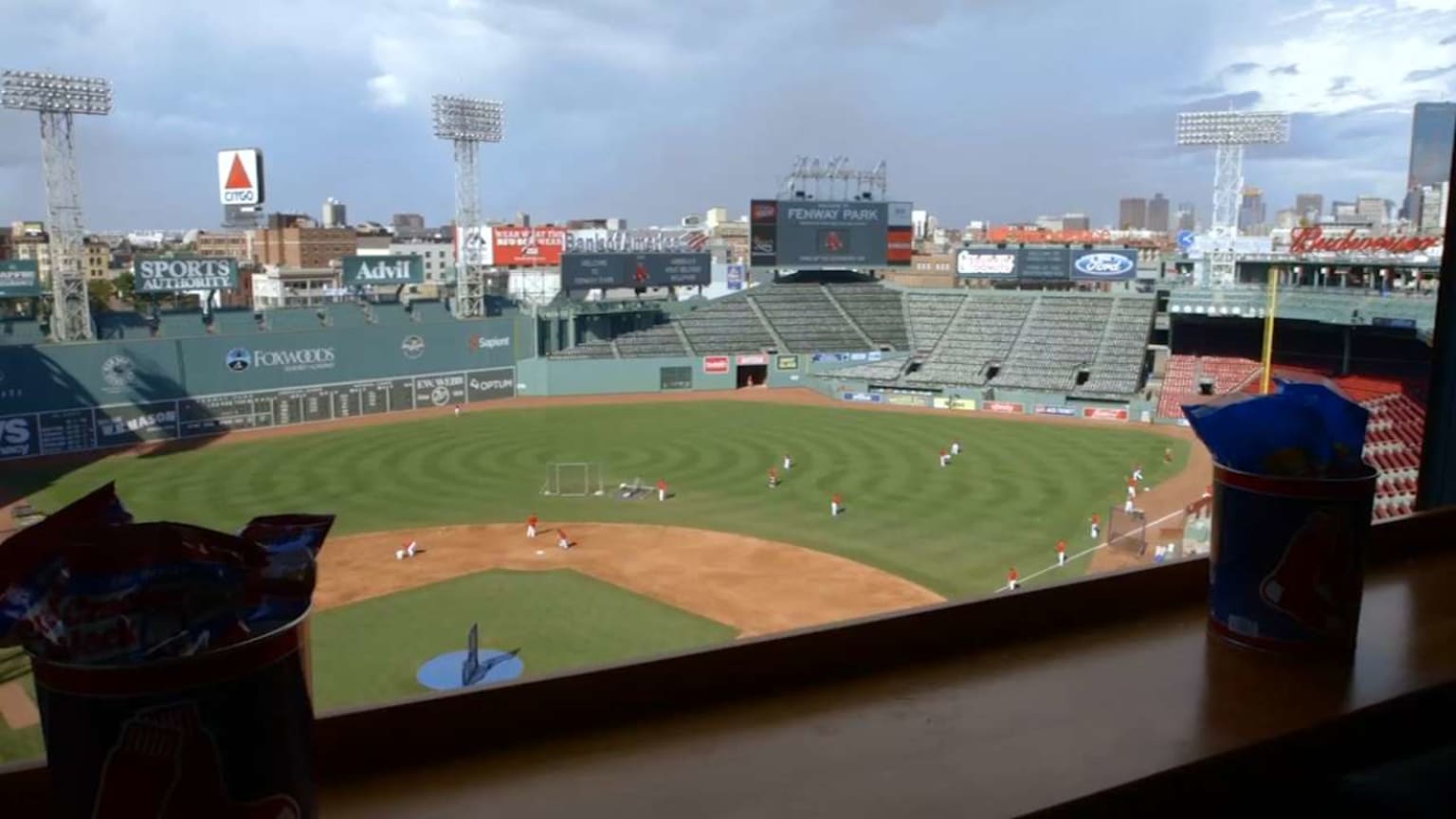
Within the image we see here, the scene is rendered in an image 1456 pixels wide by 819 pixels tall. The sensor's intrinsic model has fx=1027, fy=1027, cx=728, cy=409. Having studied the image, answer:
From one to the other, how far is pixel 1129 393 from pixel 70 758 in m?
23.8

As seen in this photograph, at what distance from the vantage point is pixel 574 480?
53.3 ft

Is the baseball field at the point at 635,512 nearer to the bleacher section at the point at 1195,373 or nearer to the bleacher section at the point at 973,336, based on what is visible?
the bleacher section at the point at 1195,373

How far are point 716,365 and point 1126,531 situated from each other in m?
15.5

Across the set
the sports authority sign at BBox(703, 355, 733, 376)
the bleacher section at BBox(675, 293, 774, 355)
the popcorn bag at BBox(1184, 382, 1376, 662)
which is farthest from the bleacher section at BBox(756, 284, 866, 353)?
the popcorn bag at BBox(1184, 382, 1376, 662)

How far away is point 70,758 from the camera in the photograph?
0.64 meters

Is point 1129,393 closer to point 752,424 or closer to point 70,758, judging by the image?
point 752,424

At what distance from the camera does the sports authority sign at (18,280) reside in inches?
826

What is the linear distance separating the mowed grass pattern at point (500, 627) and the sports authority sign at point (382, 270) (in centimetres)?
1783

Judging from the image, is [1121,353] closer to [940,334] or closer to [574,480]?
[940,334]

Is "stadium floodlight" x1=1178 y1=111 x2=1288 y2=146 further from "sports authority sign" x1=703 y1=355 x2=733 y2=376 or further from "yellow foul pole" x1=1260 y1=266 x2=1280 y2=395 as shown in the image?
"sports authority sign" x1=703 y1=355 x2=733 y2=376

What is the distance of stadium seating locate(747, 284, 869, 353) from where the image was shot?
2820 cm

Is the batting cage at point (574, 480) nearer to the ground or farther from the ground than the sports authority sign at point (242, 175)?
nearer to the ground

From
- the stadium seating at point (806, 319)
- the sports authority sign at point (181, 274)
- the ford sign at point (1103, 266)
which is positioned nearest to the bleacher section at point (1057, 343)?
the ford sign at point (1103, 266)

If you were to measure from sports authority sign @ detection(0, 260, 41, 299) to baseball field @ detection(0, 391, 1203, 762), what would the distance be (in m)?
5.87
